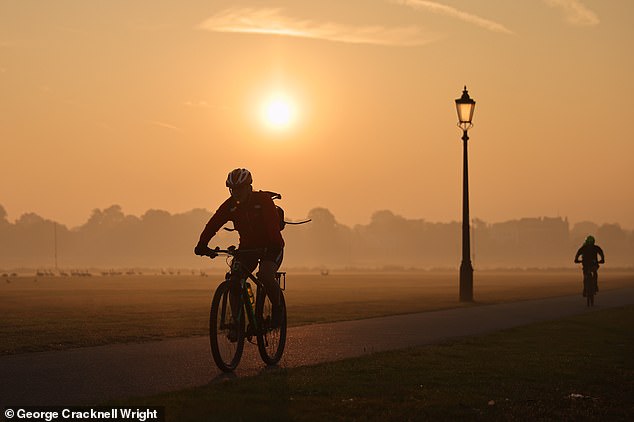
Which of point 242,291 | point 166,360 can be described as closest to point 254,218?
point 242,291

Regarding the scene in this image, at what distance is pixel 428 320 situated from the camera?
2052cm

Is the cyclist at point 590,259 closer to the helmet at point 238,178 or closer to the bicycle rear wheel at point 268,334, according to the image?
the bicycle rear wheel at point 268,334

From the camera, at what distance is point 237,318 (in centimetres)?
1107

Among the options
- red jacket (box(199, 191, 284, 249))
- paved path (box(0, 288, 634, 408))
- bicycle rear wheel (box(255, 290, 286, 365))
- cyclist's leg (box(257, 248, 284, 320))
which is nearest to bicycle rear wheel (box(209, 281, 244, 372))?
paved path (box(0, 288, 634, 408))

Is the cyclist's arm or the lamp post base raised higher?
the cyclist's arm

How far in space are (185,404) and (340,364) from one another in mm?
3462

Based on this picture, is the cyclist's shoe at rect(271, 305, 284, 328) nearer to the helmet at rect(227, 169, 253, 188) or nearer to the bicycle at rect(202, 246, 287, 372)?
the bicycle at rect(202, 246, 287, 372)

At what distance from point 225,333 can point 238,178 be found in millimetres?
1695

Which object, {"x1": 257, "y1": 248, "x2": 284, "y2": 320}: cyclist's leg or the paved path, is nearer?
the paved path

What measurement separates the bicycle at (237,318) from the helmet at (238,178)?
696mm

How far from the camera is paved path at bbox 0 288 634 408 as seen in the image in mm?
9586

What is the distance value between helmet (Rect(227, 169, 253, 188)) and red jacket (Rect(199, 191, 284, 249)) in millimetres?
188

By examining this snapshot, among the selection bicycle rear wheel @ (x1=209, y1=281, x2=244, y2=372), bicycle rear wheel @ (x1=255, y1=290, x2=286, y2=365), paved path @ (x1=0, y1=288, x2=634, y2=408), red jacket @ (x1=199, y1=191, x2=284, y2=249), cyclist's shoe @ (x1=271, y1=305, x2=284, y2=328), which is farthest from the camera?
cyclist's shoe @ (x1=271, y1=305, x2=284, y2=328)

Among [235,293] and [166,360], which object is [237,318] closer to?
[235,293]
